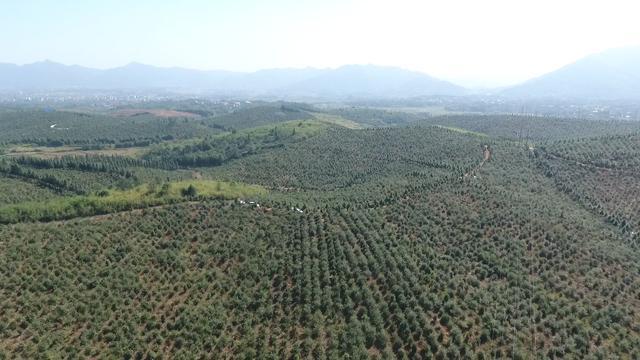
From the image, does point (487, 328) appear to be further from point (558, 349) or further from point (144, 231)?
point (144, 231)

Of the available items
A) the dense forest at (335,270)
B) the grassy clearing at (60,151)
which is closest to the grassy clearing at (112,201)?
the dense forest at (335,270)

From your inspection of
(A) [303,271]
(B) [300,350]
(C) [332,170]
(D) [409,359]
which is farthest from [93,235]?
(C) [332,170]

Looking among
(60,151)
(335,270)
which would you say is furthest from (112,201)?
(60,151)

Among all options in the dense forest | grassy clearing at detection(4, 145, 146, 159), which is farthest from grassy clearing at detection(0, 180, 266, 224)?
grassy clearing at detection(4, 145, 146, 159)

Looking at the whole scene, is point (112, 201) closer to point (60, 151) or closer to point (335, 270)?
point (335, 270)

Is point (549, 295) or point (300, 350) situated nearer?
point (300, 350)
